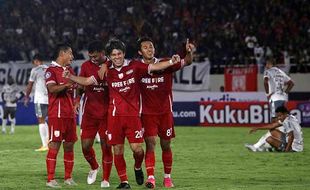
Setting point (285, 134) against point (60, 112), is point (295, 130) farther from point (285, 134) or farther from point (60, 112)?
point (60, 112)

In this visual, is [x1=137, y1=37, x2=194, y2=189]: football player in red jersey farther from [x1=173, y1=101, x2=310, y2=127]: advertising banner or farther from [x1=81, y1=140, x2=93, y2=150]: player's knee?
[x1=173, y1=101, x2=310, y2=127]: advertising banner

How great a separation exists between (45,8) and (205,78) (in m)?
Answer: 13.2

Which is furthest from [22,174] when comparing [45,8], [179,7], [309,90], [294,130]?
[45,8]

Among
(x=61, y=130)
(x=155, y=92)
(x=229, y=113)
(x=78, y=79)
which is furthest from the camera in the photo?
(x=229, y=113)

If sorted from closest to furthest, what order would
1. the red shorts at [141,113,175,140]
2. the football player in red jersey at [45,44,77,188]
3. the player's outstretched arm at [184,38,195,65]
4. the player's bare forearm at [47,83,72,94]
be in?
1. the player's outstretched arm at [184,38,195,65]
2. the red shorts at [141,113,175,140]
3. the player's bare forearm at [47,83,72,94]
4. the football player in red jersey at [45,44,77,188]

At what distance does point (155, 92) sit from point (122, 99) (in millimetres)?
712

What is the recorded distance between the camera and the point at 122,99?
1133 centimetres

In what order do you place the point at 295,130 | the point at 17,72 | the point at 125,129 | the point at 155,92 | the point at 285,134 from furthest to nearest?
the point at 17,72
the point at 285,134
the point at 295,130
the point at 155,92
the point at 125,129

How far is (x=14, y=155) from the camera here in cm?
1808

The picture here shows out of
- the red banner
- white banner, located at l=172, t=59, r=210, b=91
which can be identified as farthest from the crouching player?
white banner, located at l=172, t=59, r=210, b=91

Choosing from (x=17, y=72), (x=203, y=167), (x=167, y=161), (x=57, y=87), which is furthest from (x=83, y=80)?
(x=17, y=72)

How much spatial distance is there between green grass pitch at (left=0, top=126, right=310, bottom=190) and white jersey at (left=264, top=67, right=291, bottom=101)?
1647 mm

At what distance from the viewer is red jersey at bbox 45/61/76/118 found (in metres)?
12.1

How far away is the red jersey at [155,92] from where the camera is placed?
11742mm
